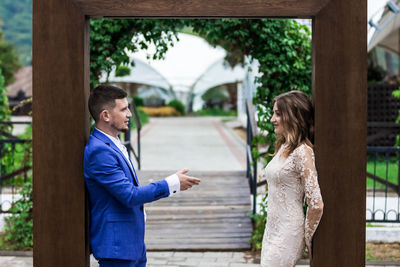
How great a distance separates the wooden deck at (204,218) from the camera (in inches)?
246

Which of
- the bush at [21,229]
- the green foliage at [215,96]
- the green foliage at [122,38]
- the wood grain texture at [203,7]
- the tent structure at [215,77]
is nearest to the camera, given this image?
the wood grain texture at [203,7]

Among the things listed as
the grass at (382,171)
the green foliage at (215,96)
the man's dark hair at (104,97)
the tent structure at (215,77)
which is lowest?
the grass at (382,171)

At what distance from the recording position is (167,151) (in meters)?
15.0

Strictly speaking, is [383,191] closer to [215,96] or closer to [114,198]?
[114,198]

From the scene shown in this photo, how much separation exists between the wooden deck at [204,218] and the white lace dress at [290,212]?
3.11 m

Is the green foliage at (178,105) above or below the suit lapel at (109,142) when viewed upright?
above

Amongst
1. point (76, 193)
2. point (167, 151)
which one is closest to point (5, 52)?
point (167, 151)

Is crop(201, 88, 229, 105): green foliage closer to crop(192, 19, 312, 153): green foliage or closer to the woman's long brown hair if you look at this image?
crop(192, 19, 312, 153): green foliage

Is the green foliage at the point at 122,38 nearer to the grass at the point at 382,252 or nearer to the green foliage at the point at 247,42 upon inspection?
the green foliage at the point at 247,42

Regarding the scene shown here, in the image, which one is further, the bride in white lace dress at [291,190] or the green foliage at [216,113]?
the green foliage at [216,113]

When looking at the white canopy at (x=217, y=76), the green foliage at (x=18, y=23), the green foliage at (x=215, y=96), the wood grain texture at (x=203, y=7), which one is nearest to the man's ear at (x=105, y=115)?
the wood grain texture at (x=203, y=7)

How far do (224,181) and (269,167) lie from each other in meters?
4.62

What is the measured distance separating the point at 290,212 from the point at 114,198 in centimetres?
96

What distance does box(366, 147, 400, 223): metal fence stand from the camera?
6959 mm
